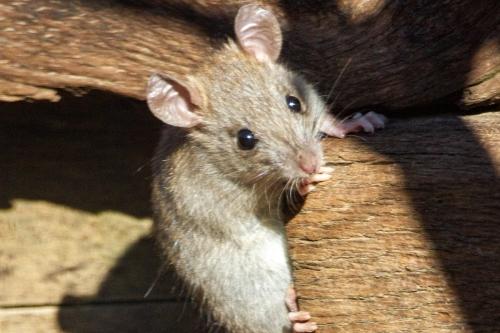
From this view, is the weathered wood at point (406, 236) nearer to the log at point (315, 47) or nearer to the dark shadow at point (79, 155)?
the log at point (315, 47)

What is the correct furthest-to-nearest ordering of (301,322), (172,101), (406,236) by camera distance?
(172,101) < (301,322) < (406,236)

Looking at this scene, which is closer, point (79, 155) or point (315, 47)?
point (315, 47)

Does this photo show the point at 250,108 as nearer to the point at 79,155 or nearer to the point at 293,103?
the point at 293,103

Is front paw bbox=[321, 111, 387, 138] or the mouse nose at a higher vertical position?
front paw bbox=[321, 111, 387, 138]

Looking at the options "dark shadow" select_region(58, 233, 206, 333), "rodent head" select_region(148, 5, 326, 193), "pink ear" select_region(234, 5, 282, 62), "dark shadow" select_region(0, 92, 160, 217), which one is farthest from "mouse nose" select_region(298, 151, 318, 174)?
"dark shadow" select_region(58, 233, 206, 333)

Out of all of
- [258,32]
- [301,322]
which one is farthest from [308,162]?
[258,32]

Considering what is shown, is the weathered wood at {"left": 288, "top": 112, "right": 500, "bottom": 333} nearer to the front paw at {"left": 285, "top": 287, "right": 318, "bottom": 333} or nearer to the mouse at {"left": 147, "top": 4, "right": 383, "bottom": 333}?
the front paw at {"left": 285, "top": 287, "right": 318, "bottom": 333}

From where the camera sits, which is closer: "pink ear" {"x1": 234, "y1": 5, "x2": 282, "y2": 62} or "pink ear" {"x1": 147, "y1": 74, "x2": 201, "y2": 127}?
"pink ear" {"x1": 147, "y1": 74, "x2": 201, "y2": 127}
